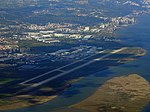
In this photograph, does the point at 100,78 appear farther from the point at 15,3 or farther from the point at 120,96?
the point at 15,3

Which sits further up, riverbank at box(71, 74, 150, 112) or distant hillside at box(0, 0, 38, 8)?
distant hillside at box(0, 0, 38, 8)

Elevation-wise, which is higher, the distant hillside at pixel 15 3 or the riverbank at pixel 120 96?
the distant hillside at pixel 15 3

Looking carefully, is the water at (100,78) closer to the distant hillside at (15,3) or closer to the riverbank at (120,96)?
the riverbank at (120,96)

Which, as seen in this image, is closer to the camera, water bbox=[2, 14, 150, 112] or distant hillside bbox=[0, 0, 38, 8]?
water bbox=[2, 14, 150, 112]

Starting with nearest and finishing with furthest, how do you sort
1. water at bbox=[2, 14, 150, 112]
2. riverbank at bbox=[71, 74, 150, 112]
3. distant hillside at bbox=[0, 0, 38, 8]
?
riverbank at bbox=[71, 74, 150, 112] < water at bbox=[2, 14, 150, 112] < distant hillside at bbox=[0, 0, 38, 8]

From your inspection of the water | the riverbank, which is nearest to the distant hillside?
the water

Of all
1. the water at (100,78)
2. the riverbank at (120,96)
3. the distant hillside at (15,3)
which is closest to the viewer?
the riverbank at (120,96)

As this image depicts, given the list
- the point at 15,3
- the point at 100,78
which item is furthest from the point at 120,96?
the point at 15,3

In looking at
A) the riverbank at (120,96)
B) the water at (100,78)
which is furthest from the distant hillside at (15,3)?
the riverbank at (120,96)

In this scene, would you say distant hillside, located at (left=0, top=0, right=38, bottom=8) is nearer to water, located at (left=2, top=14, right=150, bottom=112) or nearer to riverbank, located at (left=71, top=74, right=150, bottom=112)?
water, located at (left=2, top=14, right=150, bottom=112)

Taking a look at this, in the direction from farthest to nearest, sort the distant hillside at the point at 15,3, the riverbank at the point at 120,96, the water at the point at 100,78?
the distant hillside at the point at 15,3 → the water at the point at 100,78 → the riverbank at the point at 120,96

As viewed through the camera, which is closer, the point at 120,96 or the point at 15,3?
the point at 120,96

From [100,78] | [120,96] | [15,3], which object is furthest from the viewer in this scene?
[15,3]
